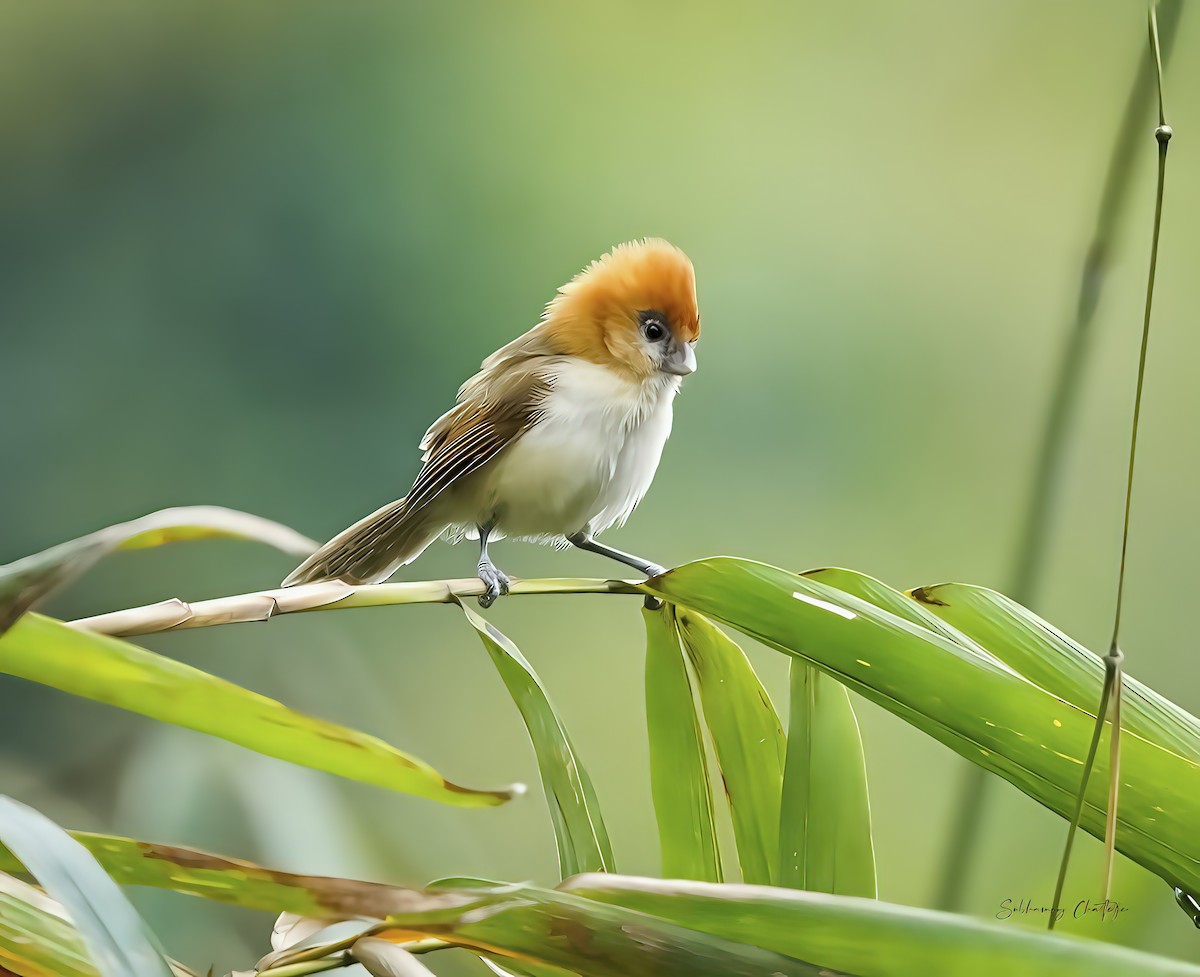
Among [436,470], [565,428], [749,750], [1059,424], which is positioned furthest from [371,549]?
[1059,424]

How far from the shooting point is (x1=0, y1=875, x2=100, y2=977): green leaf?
0.36 metres

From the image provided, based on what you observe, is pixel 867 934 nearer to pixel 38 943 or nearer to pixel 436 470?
pixel 38 943

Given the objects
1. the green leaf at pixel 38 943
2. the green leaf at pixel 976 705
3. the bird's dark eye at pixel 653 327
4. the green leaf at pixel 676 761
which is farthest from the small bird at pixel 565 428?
the green leaf at pixel 38 943

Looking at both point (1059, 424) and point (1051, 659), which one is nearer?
point (1051, 659)

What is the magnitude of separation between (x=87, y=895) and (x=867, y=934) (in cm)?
25

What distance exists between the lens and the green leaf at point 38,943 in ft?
1.20

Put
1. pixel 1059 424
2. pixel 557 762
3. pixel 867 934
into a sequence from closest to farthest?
pixel 867 934 < pixel 557 762 < pixel 1059 424

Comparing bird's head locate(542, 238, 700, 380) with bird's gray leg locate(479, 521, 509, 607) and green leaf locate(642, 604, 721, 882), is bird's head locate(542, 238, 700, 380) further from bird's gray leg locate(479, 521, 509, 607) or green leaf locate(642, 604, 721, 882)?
green leaf locate(642, 604, 721, 882)

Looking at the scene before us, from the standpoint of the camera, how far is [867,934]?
328 mm

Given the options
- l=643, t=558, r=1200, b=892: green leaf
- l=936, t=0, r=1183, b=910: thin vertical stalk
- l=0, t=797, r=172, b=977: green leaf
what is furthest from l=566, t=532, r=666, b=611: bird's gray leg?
l=936, t=0, r=1183, b=910: thin vertical stalk

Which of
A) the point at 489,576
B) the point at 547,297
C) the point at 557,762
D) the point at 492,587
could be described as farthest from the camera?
the point at 547,297

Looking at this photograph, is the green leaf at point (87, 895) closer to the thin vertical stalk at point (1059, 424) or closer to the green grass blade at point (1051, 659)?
the green grass blade at point (1051, 659)

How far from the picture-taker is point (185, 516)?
A: 44 centimetres

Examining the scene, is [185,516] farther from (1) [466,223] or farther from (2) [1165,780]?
(1) [466,223]
